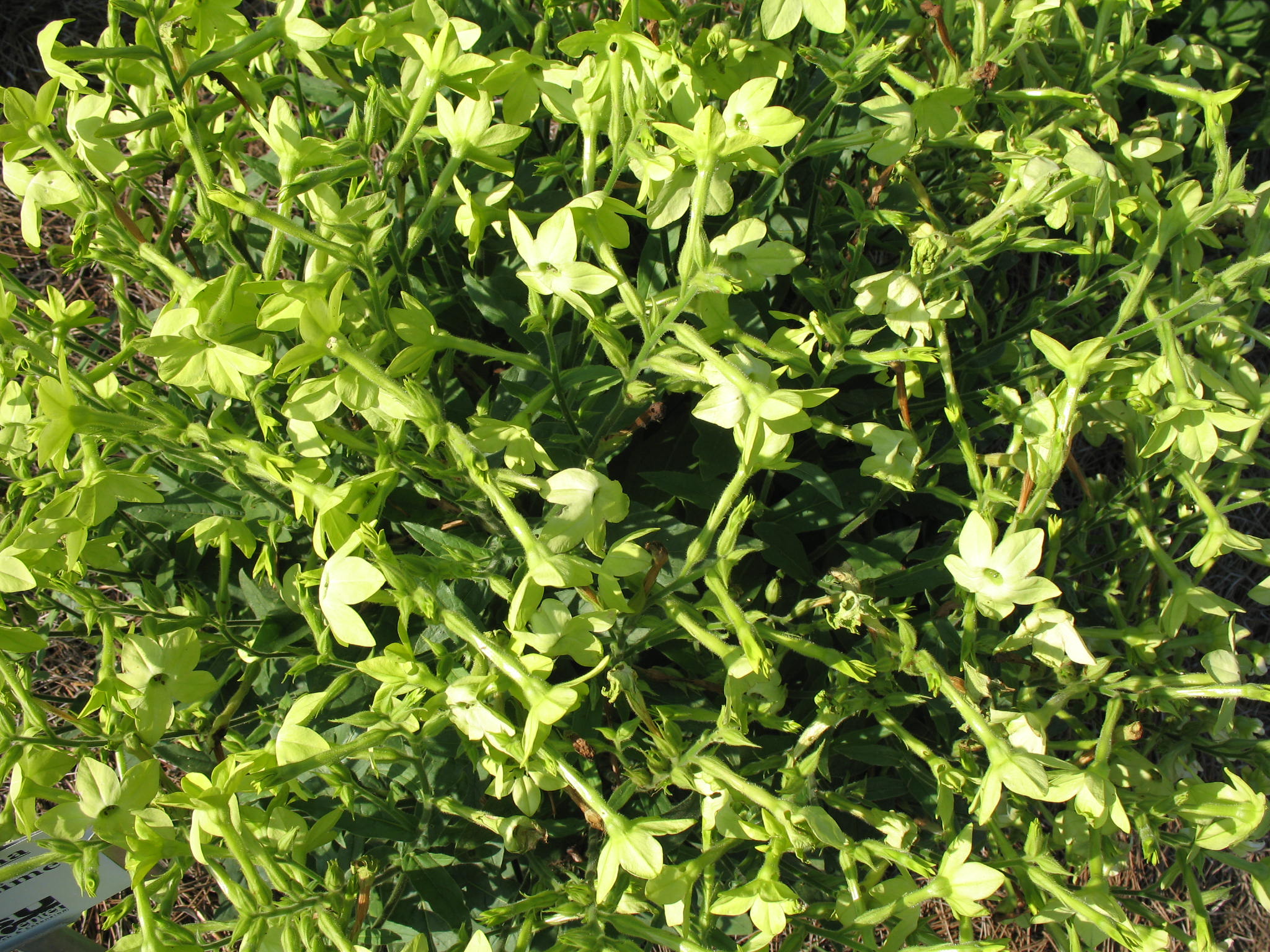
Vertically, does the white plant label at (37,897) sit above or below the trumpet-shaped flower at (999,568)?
below

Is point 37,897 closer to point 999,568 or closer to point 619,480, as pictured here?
point 619,480

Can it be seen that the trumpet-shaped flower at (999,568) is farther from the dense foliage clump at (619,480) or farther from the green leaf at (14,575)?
the green leaf at (14,575)

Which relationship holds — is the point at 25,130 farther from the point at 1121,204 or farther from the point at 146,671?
the point at 1121,204

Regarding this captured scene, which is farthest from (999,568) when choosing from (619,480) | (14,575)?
(14,575)

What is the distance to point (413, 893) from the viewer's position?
5.35ft

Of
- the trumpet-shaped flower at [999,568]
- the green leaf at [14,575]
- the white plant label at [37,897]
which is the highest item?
the green leaf at [14,575]

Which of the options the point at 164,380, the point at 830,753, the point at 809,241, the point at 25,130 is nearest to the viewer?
the point at 164,380

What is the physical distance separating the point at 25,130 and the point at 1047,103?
1706 millimetres

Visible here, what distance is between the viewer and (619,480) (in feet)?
6.09

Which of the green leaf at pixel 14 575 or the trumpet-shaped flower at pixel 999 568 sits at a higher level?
the green leaf at pixel 14 575

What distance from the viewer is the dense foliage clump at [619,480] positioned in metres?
1.03

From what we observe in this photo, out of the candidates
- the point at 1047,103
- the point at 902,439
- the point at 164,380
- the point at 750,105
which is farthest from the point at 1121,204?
the point at 164,380

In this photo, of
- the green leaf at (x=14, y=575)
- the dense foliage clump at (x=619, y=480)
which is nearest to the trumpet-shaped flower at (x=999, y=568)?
the dense foliage clump at (x=619, y=480)

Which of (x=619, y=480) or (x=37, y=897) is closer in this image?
(x=37, y=897)
